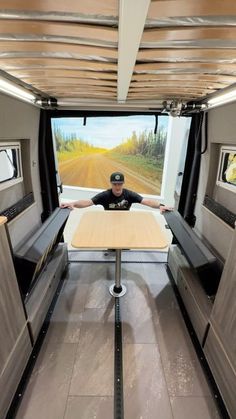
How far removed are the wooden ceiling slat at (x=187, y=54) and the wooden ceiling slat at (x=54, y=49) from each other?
18 cm

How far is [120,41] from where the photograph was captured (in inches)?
36.1

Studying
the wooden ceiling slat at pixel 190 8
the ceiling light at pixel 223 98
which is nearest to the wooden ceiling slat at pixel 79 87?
the ceiling light at pixel 223 98

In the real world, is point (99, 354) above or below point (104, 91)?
below

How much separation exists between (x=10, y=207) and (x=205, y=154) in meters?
2.49

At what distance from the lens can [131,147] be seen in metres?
4.98

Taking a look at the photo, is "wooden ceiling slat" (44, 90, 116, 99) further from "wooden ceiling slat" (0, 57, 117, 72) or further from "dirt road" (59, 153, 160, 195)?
"dirt road" (59, 153, 160, 195)

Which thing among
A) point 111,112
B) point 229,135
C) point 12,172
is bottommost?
point 12,172

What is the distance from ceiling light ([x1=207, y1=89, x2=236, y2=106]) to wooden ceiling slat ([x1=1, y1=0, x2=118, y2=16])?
59.2 inches

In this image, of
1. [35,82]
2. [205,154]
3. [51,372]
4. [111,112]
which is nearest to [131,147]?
[111,112]

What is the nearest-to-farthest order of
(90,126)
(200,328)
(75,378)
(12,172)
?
(75,378)
(200,328)
(12,172)
(90,126)

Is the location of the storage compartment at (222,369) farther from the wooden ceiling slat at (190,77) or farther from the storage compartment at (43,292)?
the wooden ceiling slat at (190,77)

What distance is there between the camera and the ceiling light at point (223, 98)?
1.95 m

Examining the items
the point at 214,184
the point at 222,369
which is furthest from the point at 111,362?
the point at 214,184

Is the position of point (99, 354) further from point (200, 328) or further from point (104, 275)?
point (104, 275)
